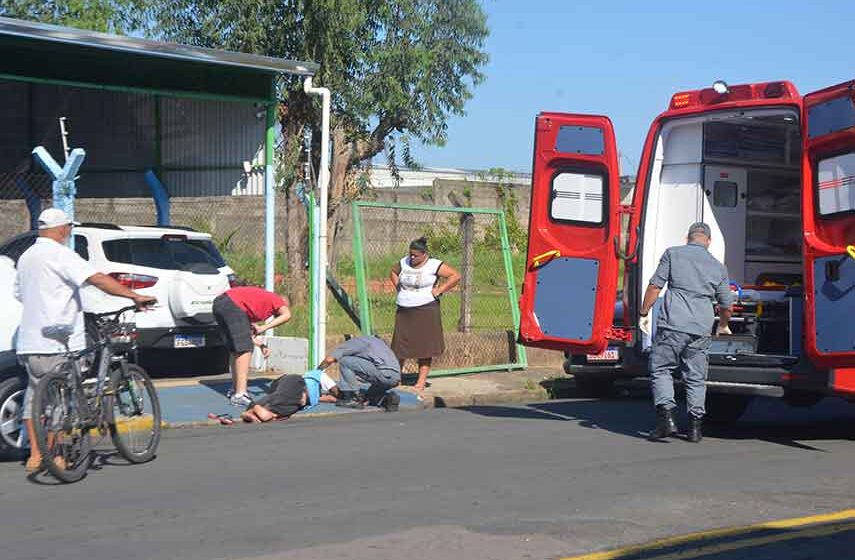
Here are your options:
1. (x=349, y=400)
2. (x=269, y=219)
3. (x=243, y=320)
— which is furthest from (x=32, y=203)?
(x=349, y=400)

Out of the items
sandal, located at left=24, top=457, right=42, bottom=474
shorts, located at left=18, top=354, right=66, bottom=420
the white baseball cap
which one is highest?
the white baseball cap

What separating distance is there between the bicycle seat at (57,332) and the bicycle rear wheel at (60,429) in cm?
24

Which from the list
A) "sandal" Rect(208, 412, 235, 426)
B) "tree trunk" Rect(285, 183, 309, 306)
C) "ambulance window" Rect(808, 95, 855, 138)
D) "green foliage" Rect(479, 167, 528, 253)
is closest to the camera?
"ambulance window" Rect(808, 95, 855, 138)

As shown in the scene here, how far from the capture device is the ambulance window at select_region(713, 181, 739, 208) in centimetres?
1198

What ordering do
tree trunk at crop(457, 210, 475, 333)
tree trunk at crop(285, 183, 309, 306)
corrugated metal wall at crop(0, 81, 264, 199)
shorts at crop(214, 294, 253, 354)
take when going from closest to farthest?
shorts at crop(214, 294, 253, 354)
tree trunk at crop(457, 210, 475, 333)
corrugated metal wall at crop(0, 81, 264, 199)
tree trunk at crop(285, 183, 309, 306)

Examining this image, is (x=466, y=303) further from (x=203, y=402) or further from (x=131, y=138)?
(x=131, y=138)

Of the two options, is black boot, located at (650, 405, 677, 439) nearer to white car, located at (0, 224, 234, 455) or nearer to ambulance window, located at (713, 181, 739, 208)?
ambulance window, located at (713, 181, 739, 208)

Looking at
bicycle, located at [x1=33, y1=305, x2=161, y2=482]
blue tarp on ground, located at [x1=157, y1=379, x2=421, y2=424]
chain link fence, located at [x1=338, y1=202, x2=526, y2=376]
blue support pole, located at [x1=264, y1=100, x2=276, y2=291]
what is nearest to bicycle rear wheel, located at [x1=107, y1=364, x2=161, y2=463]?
bicycle, located at [x1=33, y1=305, x2=161, y2=482]

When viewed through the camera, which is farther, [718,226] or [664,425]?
[718,226]

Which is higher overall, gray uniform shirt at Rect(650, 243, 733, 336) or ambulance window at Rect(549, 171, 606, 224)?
ambulance window at Rect(549, 171, 606, 224)

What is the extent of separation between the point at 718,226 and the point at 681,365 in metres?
2.17

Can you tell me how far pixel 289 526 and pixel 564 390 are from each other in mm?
8045

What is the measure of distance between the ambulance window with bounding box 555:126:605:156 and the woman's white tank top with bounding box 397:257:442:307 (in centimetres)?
294

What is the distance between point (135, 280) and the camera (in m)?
13.3
